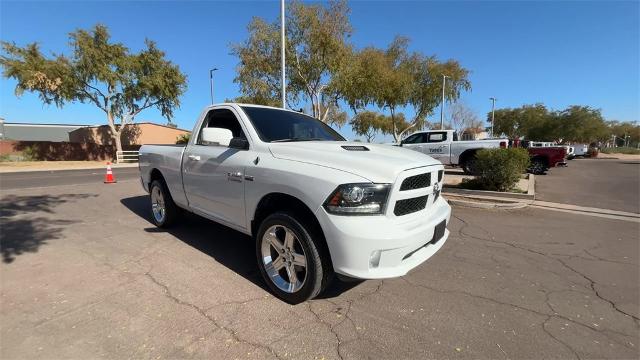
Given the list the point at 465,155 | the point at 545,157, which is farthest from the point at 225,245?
the point at 545,157

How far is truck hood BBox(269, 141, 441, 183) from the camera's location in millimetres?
2881

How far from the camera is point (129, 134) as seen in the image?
128 feet

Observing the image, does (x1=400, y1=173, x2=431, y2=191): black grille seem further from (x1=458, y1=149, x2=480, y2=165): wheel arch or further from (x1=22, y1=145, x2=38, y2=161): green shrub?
(x1=22, y1=145, x2=38, y2=161): green shrub

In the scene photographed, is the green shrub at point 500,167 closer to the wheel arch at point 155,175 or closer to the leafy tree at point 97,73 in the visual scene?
the wheel arch at point 155,175

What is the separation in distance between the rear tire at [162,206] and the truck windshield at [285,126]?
216 centimetres

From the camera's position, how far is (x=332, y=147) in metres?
3.47

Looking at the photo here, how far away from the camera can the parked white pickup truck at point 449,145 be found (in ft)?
45.5

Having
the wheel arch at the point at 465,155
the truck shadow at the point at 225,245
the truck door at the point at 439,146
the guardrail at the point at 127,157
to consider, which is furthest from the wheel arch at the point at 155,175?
the guardrail at the point at 127,157

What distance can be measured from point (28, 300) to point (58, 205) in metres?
5.29

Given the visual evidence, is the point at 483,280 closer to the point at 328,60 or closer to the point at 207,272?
the point at 207,272

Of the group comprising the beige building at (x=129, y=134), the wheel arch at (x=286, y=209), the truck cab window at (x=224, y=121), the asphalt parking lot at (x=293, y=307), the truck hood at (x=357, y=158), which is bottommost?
the asphalt parking lot at (x=293, y=307)

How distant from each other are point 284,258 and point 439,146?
12962 millimetres

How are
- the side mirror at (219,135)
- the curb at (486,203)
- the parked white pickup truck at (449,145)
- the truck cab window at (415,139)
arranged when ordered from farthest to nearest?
the truck cab window at (415,139) < the parked white pickup truck at (449,145) < the curb at (486,203) < the side mirror at (219,135)

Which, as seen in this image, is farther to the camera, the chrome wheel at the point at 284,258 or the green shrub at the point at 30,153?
the green shrub at the point at 30,153
